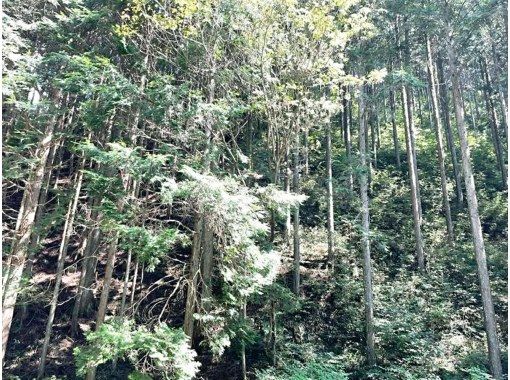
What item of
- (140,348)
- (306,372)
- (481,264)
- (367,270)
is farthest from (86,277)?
(481,264)

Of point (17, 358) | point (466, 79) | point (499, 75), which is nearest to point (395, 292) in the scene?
point (17, 358)

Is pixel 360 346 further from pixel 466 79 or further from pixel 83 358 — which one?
pixel 466 79

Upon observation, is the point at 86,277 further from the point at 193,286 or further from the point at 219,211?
the point at 219,211

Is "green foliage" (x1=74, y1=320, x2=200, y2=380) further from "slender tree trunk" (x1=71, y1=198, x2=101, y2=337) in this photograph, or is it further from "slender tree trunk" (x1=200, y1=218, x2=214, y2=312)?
"slender tree trunk" (x1=71, y1=198, x2=101, y2=337)

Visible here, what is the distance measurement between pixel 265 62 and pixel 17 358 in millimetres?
11975

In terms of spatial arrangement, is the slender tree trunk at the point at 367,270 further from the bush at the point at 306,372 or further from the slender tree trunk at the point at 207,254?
the slender tree trunk at the point at 207,254

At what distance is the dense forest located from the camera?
27.3 feet

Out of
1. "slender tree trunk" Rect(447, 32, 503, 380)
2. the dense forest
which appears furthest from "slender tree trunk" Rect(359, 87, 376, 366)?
"slender tree trunk" Rect(447, 32, 503, 380)

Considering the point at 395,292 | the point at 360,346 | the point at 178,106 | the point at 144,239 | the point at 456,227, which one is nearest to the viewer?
the point at 144,239

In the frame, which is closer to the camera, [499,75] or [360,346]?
[360,346]

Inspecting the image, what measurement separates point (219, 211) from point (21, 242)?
620cm

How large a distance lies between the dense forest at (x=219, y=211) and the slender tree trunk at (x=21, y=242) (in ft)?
0.18

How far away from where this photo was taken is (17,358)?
1240 cm

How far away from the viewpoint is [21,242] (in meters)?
10.4
